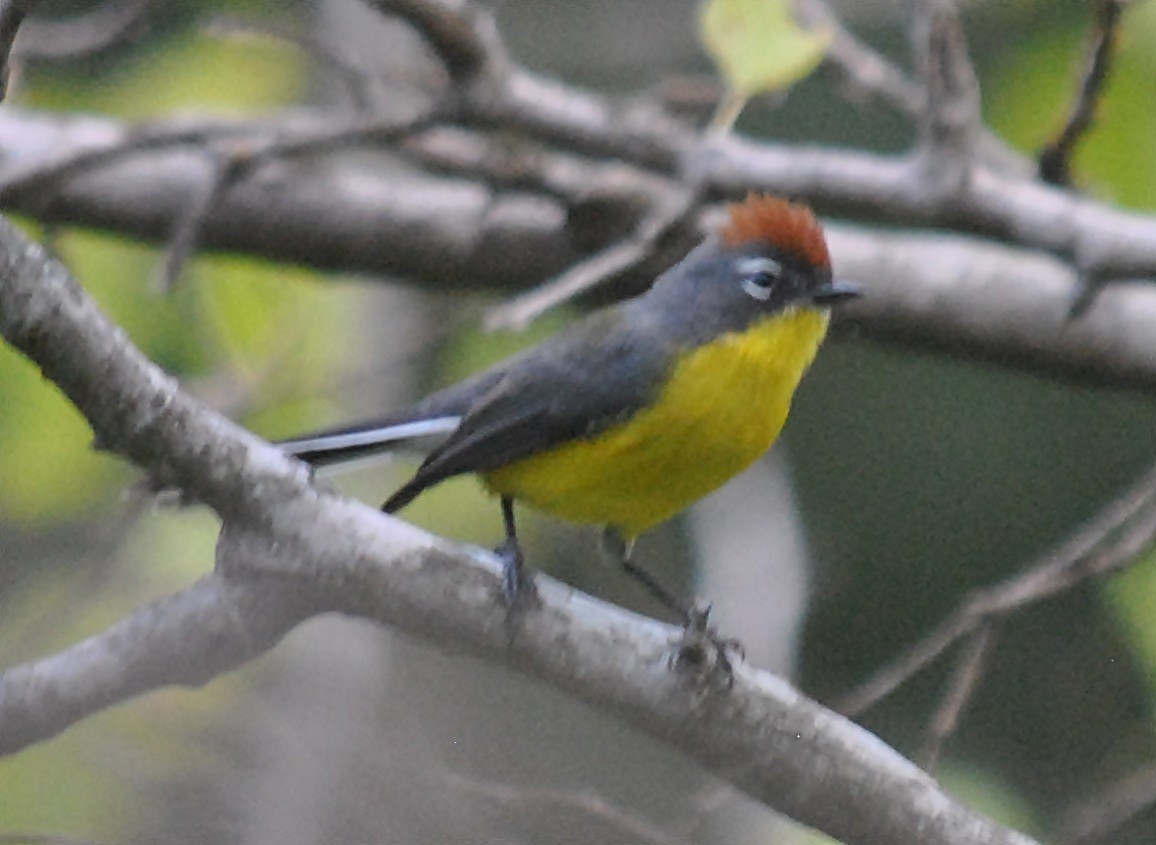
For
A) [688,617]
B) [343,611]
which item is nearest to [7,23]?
[343,611]

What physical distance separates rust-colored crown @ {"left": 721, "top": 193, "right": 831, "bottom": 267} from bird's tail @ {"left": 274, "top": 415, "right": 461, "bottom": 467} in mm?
693

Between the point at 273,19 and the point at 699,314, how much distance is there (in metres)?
1.95

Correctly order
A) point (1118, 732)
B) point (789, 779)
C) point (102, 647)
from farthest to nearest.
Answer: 1. point (1118, 732)
2. point (789, 779)
3. point (102, 647)

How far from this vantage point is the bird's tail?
268cm

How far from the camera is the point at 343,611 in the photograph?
5.52 feet

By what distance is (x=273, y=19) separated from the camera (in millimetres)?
4375

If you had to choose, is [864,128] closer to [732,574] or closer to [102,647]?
[732,574]

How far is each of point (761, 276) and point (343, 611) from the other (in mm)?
1539

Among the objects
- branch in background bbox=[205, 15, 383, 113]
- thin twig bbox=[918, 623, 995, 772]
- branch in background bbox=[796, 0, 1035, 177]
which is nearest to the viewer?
thin twig bbox=[918, 623, 995, 772]

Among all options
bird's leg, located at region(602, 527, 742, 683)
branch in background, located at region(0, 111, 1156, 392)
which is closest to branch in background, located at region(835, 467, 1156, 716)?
bird's leg, located at region(602, 527, 742, 683)

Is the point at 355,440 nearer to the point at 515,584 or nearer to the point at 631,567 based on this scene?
the point at 631,567

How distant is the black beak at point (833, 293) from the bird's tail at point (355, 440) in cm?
73

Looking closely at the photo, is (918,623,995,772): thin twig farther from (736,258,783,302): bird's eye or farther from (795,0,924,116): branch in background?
(795,0,924,116): branch in background

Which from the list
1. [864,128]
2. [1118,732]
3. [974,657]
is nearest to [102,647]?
[974,657]
